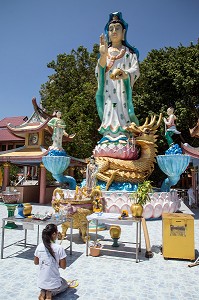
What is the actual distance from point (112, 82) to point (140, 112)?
6997mm

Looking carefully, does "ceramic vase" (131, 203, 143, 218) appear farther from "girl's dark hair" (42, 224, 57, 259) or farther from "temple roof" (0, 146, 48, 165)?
"temple roof" (0, 146, 48, 165)

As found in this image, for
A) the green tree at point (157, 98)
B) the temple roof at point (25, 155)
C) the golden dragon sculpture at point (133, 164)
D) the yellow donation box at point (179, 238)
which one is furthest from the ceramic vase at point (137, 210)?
the green tree at point (157, 98)

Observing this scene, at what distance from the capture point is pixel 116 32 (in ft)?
39.7

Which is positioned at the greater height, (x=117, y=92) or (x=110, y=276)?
(x=117, y=92)

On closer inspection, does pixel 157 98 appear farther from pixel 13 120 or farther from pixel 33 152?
pixel 13 120

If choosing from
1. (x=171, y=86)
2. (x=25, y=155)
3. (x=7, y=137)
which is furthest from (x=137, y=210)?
(x=7, y=137)

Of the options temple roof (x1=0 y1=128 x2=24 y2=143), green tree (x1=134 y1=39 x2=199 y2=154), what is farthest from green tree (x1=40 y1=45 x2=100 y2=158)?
temple roof (x1=0 y1=128 x2=24 y2=143)

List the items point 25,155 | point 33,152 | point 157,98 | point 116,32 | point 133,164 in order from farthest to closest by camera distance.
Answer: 1. point 157,98
2. point 33,152
3. point 25,155
4. point 116,32
5. point 133,164

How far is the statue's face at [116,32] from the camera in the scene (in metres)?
12.1

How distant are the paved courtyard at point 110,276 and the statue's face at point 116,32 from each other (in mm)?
9714

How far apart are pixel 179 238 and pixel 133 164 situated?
5314 mm

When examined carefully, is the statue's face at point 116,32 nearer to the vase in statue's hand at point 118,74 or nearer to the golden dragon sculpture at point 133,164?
the vase in statue's hand at point 118,74

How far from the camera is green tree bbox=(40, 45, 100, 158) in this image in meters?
18.9

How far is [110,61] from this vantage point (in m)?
12.0
